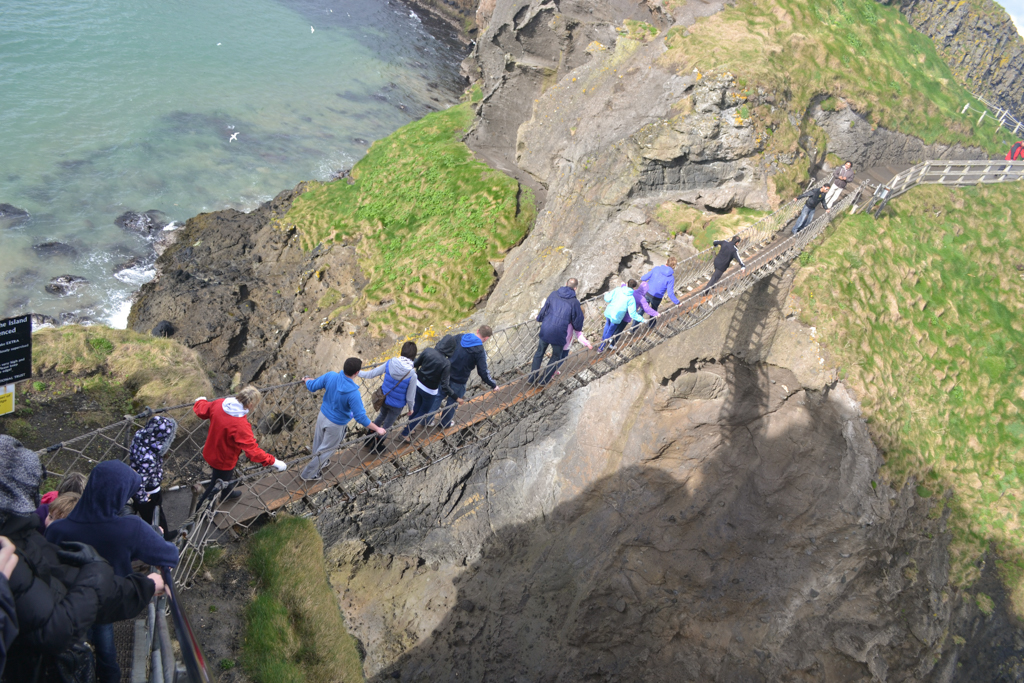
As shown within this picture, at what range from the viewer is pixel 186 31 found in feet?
104

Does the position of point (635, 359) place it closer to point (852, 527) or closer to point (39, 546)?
point (852, 527)

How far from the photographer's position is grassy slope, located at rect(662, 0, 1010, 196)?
45.5ft

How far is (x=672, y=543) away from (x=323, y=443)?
268 inches

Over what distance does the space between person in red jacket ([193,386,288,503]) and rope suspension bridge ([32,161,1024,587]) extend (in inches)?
13.8

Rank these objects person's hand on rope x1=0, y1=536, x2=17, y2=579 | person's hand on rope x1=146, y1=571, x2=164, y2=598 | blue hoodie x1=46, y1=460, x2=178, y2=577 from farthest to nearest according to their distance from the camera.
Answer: person's hand on rope x1=146, y1=571, x2=164, y2=598 → blue hoodie x1=46, y1=460, x2=178, y2=577 → person's hand on rope x1=0, y1=536, x2=17, y2=579

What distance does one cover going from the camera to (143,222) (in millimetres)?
20469

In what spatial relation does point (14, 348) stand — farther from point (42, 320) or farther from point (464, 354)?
point (42, 320)

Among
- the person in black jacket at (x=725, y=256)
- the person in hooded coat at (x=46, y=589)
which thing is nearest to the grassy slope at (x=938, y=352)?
the person in black jacket at (x=725, y=256)

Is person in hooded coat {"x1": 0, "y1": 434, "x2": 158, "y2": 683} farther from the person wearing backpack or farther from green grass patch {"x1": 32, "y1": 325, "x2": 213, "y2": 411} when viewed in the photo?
green grass patch {"x1": 32, "y1": 325, "x2": 213, "y2": 411}

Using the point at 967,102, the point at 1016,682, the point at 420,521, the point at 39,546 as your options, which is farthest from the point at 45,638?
the point at 967,102

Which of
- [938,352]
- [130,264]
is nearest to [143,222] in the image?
[130,264]

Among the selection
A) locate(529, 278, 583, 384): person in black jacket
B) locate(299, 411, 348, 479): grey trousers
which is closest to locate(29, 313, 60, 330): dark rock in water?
locate(299, 411, 348, 479): grey trousers

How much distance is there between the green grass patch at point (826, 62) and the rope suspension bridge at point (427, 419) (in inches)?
85.8

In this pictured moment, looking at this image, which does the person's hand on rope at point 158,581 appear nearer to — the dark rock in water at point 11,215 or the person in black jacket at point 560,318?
the person in black jacket at point 560,318
